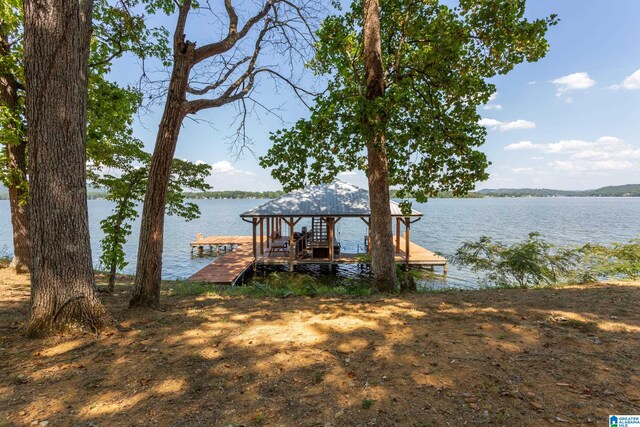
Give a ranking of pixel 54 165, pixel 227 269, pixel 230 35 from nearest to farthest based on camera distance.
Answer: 1. pixel 54 165
2. pixel 230 35
3. pixel 227 269

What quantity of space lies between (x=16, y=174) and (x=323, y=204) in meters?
11.0

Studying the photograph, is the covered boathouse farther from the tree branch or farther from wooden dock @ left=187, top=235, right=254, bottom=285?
the tree branch

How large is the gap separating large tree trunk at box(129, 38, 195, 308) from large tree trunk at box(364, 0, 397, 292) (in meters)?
3.31

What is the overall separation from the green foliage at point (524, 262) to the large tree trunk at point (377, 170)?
4882 millimetres

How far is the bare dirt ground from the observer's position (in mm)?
2176

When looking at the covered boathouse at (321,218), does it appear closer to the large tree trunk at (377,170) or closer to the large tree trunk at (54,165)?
the large tree trunk at (377,170)

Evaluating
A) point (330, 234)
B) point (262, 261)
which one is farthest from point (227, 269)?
point (330, 234)

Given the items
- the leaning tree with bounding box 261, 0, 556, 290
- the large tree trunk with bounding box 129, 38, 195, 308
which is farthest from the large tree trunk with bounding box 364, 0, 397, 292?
the large tree trunk with bounding box 129, 38, 195, 308

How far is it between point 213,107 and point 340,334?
447 cm

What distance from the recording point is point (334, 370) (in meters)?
2.74

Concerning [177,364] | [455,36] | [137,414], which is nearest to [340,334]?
[177,364]

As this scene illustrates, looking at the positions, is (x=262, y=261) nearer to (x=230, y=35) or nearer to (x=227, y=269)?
(x=227, y=269)

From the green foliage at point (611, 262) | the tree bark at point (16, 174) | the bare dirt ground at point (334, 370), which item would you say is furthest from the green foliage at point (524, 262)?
the tree bark at point (16, 174)

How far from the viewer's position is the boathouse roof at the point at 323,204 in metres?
13.8
